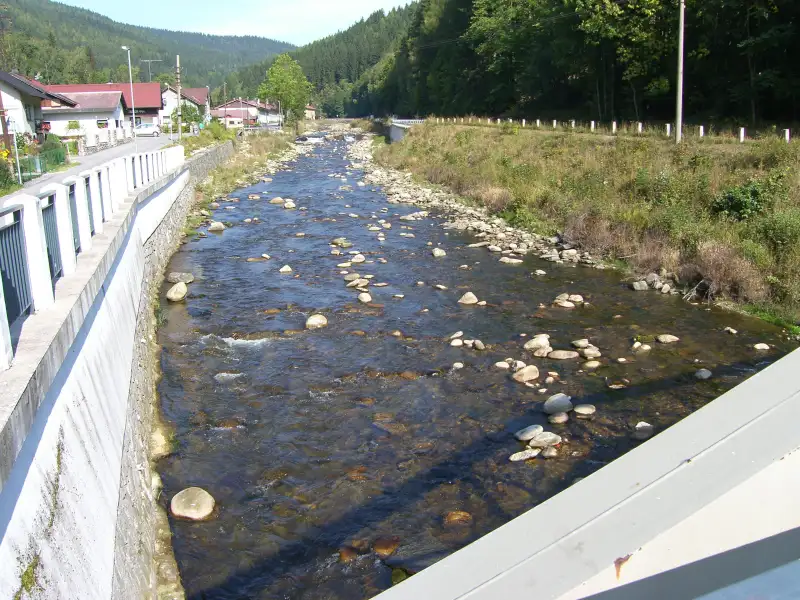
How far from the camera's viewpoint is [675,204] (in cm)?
1869

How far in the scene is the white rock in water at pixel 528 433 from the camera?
877 centimetres

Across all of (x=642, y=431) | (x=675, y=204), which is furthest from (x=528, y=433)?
(x=675, y=204)

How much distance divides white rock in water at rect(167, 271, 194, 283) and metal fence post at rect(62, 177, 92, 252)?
7335mm

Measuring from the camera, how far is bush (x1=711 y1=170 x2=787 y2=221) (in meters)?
16.5

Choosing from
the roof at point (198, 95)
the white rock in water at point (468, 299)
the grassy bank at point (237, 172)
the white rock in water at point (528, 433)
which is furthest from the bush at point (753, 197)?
the roof at point (198, 95)

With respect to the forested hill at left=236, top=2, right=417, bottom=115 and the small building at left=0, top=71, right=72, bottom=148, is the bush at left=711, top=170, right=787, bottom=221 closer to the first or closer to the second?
the small building at left=0, top=71, right=72, bottom=148

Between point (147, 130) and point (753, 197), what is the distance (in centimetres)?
6428

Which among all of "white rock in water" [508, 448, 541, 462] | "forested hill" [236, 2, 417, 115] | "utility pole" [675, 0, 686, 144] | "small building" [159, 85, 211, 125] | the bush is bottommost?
"white rock in water" [508, 448, 541, 462]

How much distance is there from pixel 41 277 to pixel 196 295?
9.57m

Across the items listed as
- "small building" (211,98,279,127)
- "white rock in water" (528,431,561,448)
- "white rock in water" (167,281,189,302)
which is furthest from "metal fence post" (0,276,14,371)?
"small building" (211,98,279,127)

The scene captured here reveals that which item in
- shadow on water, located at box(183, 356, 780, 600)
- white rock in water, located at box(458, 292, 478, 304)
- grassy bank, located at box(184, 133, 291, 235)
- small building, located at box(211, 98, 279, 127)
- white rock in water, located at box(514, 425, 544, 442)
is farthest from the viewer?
small building, located at box(211, 98, 279, 127)

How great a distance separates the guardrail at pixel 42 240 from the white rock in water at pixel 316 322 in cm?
403

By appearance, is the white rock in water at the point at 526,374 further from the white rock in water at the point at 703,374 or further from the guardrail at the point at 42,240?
the guardrail at the point at 42,240

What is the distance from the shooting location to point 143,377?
31.5 ft
